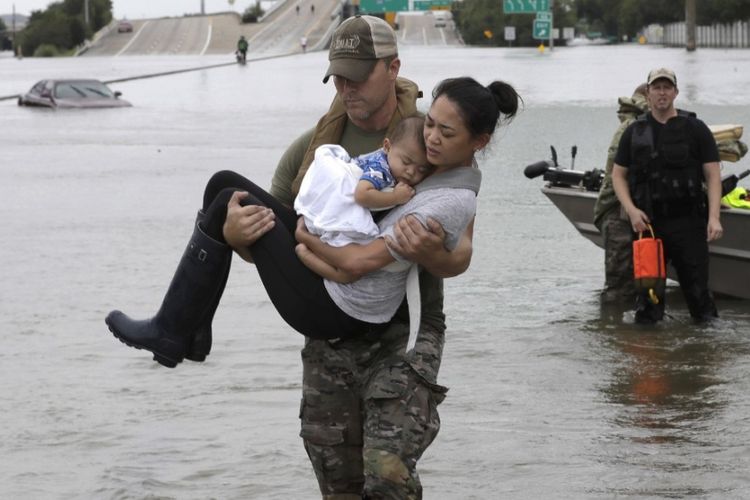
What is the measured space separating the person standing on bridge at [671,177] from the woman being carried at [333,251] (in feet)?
15.8

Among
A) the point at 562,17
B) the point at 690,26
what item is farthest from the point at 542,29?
the point at 562,17

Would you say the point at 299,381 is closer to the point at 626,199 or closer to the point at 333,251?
the point at 626,199

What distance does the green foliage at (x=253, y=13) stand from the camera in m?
155

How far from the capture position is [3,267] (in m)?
14.1

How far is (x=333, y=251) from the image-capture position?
4895 millimetres

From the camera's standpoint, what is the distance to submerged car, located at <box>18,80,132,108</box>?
43469 mm

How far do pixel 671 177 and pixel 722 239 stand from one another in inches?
59.4

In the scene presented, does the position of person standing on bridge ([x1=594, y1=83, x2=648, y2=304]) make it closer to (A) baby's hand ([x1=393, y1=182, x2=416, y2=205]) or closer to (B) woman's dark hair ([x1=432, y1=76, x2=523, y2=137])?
(B) woman's dark hair ([x1=432, y1=76, x2=523, y2=137])

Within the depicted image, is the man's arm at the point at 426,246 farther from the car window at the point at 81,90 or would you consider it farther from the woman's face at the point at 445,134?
the car window at the point at 81,90

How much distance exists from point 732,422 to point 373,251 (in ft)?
12.4

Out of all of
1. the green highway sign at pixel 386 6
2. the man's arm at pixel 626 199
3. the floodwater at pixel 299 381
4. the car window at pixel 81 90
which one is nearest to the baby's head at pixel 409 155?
the floodwater at pixel 299 381

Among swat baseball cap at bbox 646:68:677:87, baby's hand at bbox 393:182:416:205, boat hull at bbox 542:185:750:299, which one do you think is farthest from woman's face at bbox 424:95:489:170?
boat hull at bbox 542:185:750:299

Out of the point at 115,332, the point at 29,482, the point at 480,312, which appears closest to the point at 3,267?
the point at 480,312

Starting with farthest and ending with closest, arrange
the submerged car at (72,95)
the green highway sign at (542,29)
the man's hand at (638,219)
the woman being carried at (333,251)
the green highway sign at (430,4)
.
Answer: the green highway sign at (430,4)
the green highway sign at (542,29)
the submerged car at (72,95)
the man's hand at (638,219)
the woman being carried at (333,251)
